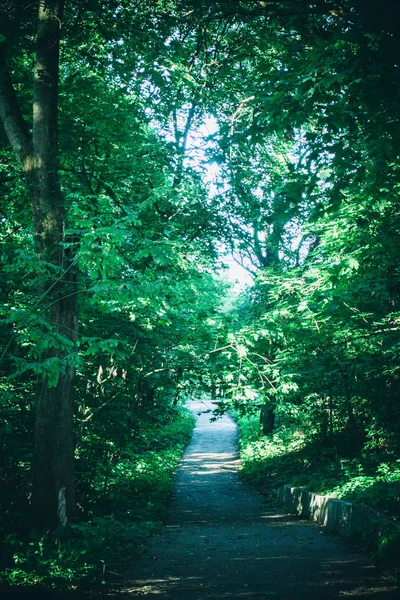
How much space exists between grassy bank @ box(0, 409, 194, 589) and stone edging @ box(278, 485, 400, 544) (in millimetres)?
3148

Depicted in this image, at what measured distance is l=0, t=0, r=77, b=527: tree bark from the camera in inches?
269

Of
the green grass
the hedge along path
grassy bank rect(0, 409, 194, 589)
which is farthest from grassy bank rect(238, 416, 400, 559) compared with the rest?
grassy bank rect(0, 409, 194, 589)

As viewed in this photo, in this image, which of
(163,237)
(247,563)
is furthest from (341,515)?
(163,237)

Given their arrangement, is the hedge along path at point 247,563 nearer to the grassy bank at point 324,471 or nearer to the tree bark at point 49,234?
the grassy bank at point 324,471

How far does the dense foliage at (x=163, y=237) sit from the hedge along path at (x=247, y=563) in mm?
885

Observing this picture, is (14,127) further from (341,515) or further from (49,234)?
(341,515)

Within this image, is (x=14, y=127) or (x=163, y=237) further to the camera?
(x=163, y=237)

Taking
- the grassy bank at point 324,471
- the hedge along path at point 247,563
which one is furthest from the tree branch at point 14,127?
the grassy bank at point 324,471

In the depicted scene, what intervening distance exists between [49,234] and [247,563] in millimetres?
5506

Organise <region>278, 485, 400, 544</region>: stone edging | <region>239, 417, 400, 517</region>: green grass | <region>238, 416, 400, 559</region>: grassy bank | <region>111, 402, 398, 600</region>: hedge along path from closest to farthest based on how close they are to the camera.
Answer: <region>111, 402, 398, 600</region>: hedge along path
<region>278, 485, 400, 544</region>: stone edging
<region>238, 416, 400, 559</region>: grassy bank
<region>239, 417, 400, 517</region>: green grass

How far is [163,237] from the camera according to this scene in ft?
28.7

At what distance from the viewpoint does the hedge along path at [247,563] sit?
4707mm

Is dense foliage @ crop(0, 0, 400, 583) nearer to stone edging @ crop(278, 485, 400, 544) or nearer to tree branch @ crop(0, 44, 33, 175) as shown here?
tree branch @ crop(0, 44, 33, 175)

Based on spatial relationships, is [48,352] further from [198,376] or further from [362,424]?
[362,424]
